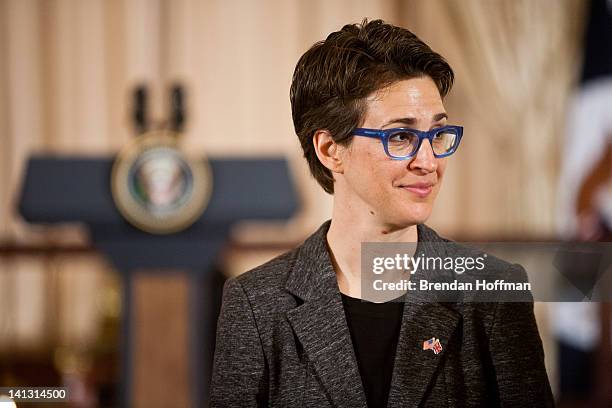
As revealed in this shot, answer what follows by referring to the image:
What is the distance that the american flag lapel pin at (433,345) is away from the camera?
40.6 inches

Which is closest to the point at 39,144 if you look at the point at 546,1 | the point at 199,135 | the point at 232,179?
the point at 199,135

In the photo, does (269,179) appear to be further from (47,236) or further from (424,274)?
(47,236)

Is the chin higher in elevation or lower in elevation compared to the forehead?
lower

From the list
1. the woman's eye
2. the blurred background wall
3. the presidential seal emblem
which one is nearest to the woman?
the woman's eye

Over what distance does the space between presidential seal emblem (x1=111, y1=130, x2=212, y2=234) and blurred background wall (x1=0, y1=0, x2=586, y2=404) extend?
1730 mm

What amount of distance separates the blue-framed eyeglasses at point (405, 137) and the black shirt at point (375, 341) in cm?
19

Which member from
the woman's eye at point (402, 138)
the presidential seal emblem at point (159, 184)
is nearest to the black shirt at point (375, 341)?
the woman's eye at point (402, 138)

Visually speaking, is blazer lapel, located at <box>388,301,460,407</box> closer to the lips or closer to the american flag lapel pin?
the american flag lapel pin

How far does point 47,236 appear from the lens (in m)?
4.05

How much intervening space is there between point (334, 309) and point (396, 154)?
0.22m

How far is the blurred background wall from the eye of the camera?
13.3ft

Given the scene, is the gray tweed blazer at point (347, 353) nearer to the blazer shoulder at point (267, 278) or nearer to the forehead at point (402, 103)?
the blazer shoulder at point (267, 278)

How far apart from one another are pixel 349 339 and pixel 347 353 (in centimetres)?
2

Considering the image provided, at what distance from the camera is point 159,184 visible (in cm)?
219
